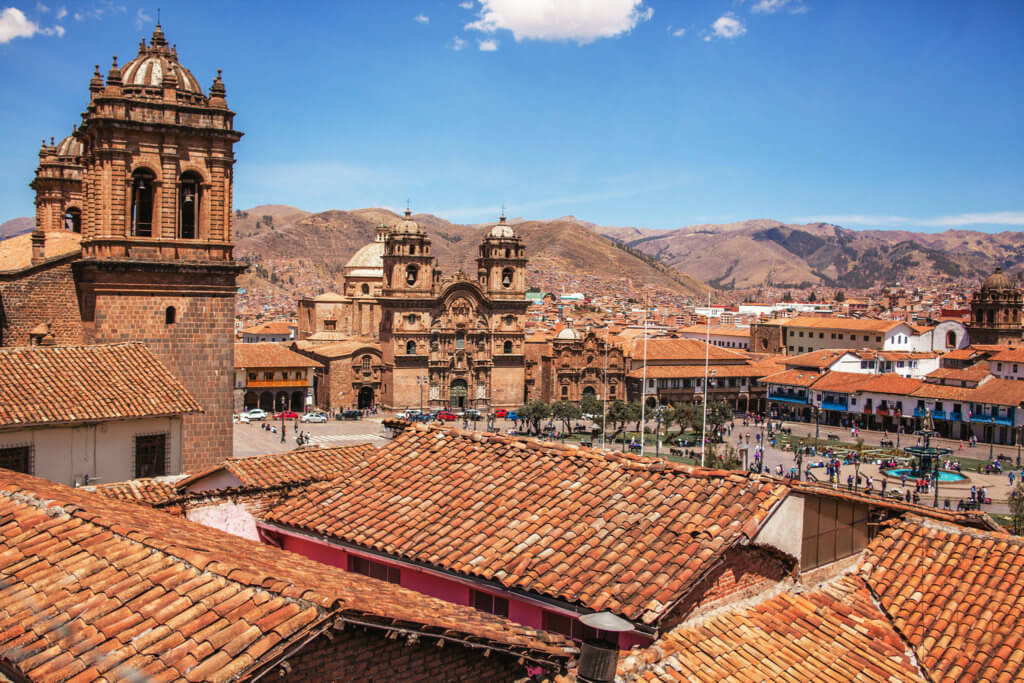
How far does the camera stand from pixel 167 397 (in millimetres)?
15148

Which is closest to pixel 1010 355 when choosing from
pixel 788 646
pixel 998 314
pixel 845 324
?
pixel 845 324

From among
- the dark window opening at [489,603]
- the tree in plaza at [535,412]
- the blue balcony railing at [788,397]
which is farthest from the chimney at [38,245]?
the blue balcony railing at [788,397]

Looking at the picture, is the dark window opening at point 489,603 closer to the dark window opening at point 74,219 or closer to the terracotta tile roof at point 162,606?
the terracotta tile roof at point 162,606

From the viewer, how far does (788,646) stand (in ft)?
22.4

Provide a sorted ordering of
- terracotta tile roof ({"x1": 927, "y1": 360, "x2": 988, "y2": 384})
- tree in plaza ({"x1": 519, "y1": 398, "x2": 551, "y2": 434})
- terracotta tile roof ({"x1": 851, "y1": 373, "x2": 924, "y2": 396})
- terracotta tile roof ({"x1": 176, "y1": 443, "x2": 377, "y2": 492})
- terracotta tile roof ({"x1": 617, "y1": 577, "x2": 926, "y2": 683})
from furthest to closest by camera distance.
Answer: terracotta tile roof ({"x1": 927, "y1": 360, "x2": 988, "y2": 384}), terracotta tile roof ({"x1": 851, "y1": 373, "x2": 924, "y2": 396}), tree in plaza ({"x1": 519, "y1": 398, "x2": 551, "y2": 434}), terracotta tile roof ({"x1": 176, "y1": 443, "x2": 377, "y2": 492}), terracotta tile roof ({"x1": 617, "y1": 577, "x2": 926, "y2": 683})

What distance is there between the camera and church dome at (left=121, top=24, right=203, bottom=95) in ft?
63.2

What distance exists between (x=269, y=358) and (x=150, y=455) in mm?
42310

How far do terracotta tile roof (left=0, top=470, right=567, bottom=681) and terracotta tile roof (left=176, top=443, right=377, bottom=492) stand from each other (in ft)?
14.2

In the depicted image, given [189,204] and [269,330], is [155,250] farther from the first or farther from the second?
[269,330]

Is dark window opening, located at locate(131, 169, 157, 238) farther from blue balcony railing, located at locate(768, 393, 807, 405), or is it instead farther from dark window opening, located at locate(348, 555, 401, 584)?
blue balcony railing, located at locate(768, 393, 807, 405)

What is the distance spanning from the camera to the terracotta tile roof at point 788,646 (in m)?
6.16

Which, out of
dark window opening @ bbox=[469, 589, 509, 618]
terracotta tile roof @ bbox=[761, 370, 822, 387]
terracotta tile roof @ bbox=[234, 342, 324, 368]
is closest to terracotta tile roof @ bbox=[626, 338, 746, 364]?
terracotta tile roof @ bbox=[761, 370, 822, 387]

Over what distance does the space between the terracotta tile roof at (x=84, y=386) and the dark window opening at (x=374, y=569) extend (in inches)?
298

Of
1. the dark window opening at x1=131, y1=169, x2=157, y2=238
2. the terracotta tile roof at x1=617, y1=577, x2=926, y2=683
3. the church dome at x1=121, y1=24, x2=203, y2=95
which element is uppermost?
the church dome at x1=121, y1=24, x2=203, y2=95
